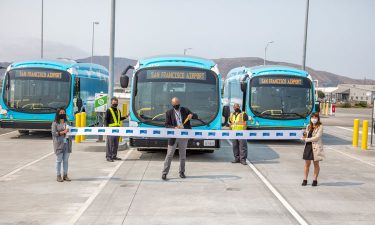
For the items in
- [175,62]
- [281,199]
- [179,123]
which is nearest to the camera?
[281,199]

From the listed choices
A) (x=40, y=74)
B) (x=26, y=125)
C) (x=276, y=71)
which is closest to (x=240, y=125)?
(x=276, y=71)

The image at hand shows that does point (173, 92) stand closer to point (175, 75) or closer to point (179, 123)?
point (175, 75)

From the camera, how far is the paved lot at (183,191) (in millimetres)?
9164

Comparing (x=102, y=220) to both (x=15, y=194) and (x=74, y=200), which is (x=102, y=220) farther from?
(x=15, y=194)

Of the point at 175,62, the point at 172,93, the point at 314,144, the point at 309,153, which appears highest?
the point at 175,62

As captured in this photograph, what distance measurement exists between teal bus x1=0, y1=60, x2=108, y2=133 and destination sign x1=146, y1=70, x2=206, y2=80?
6.05 meters

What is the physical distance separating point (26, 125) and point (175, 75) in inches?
Result: 286

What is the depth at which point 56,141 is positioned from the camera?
12.2 m

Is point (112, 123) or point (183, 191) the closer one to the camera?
point (183, 191)

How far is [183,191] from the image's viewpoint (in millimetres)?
11445

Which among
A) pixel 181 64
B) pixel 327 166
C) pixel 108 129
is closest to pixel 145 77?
pixel 181 64

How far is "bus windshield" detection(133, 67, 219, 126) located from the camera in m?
16.3

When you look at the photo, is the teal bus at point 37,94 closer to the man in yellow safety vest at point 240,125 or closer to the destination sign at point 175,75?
the destination sign at point 175,75

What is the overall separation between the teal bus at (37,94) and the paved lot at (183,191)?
338 centimetres
